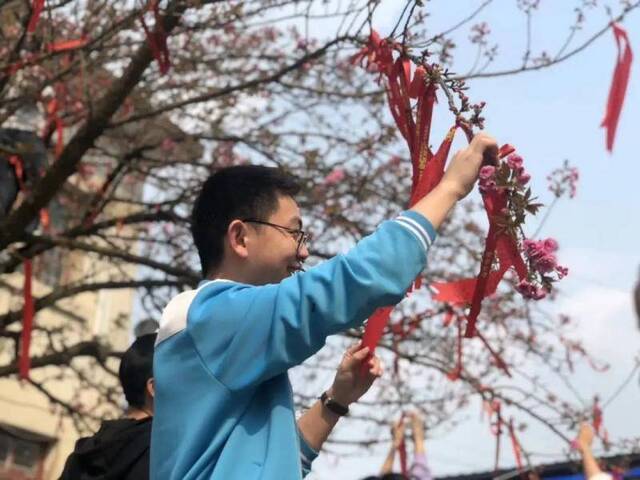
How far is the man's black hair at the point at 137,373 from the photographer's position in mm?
2959

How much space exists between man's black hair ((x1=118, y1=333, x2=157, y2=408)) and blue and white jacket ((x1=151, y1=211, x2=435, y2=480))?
105 cm

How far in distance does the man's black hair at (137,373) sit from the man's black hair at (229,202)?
0.91 metres

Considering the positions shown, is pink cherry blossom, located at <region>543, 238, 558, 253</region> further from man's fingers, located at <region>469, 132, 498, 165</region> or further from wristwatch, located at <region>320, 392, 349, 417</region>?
wristwatch, located at <region>320, 392, 349, 417</region>

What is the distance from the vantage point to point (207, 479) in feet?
5.93

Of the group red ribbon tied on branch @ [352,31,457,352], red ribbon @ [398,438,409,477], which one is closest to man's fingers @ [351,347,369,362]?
red ribbon tied on branch @ [352,31,457,352]

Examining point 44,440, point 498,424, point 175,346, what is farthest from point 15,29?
point 44,440

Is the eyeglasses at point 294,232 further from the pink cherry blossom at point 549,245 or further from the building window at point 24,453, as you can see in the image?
the building window at point 24,453

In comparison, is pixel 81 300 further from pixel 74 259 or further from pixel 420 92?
pixel 420 92

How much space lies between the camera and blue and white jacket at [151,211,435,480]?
1753mm

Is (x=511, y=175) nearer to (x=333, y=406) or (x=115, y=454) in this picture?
(x=333, y=406)

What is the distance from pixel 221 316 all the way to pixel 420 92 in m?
0.70

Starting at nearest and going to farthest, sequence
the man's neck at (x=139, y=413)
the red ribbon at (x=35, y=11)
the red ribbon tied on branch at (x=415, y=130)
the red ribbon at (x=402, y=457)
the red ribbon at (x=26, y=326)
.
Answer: the red ribbon tied on branch at (x=415, y=130) → the man's neck at (x=139, y=413) → the red ribbon at (x=402, y=457) → the red ribbon at (x=35, y=11) → the red ribbon at (x=26, y=326)

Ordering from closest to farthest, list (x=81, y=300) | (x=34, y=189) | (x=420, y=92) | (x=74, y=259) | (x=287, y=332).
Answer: (x=287, y=332) → (x=420, y=92) → (x=34, y=189) → (x=74, y=259) → (x=81, y=300)

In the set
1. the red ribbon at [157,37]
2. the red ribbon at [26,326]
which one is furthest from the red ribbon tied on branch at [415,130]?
the red ribbon at [26,326]
